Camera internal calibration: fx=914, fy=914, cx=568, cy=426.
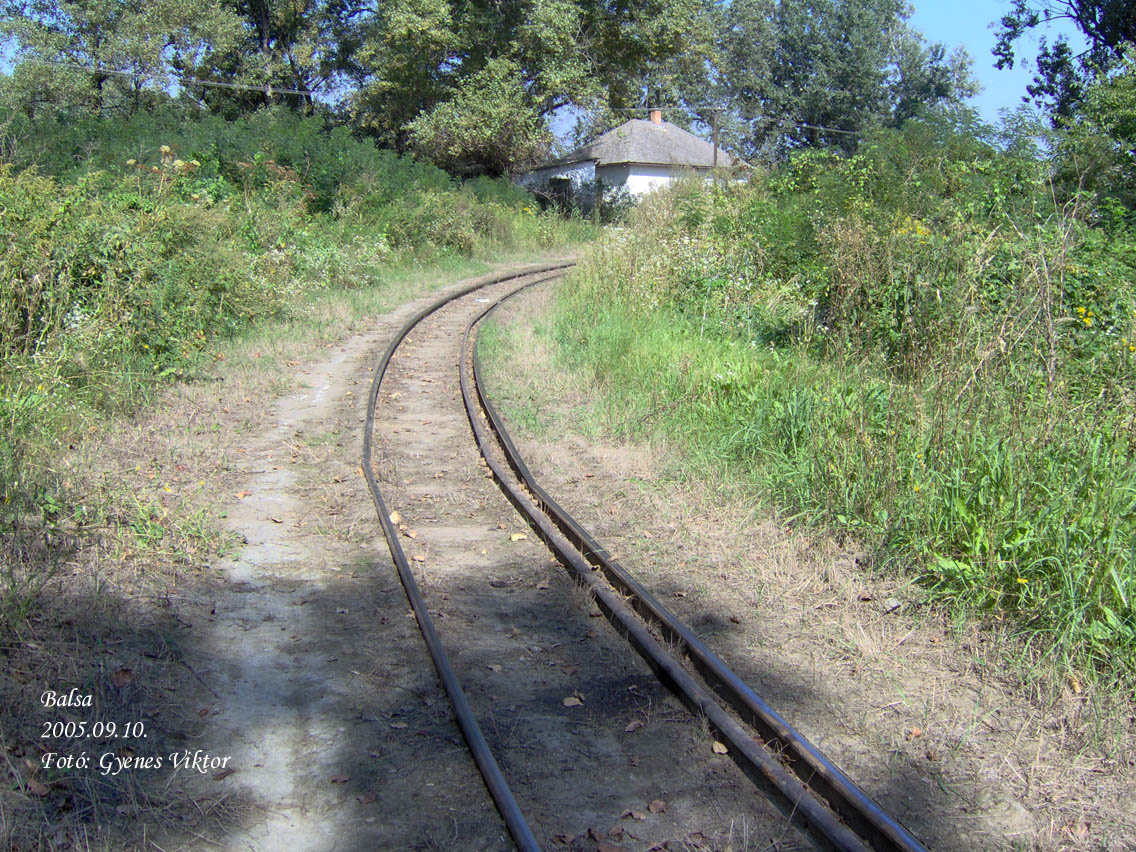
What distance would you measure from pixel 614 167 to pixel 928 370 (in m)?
39.2

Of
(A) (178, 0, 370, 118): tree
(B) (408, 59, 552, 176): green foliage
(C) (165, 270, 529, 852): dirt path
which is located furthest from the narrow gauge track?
(A) (178, 0, 370, 118): tree

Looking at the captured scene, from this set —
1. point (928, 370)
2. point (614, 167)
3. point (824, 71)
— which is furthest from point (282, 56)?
point (928, 370)

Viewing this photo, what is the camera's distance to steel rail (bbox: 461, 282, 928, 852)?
11.6 ft

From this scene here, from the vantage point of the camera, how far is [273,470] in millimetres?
8203

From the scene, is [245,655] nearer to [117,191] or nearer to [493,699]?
[493,699]

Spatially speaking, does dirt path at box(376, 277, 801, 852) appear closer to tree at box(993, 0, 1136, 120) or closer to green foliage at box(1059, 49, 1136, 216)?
green foliage at box(1059, 49, 1136, 216)

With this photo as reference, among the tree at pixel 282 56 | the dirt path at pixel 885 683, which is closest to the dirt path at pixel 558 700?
the dirt path at pixel 885 683

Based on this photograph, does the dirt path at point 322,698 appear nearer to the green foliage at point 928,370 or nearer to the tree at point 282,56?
the green foliage at point 928,370

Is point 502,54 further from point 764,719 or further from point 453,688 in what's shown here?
point 764,719

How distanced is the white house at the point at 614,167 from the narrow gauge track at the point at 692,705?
36.8 metres

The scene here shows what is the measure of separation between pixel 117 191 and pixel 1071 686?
41.3 feet

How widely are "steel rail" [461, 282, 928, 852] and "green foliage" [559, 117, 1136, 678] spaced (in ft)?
5.00

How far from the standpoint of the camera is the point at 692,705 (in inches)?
177

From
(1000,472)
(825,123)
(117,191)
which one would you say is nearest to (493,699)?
(1000,472)
